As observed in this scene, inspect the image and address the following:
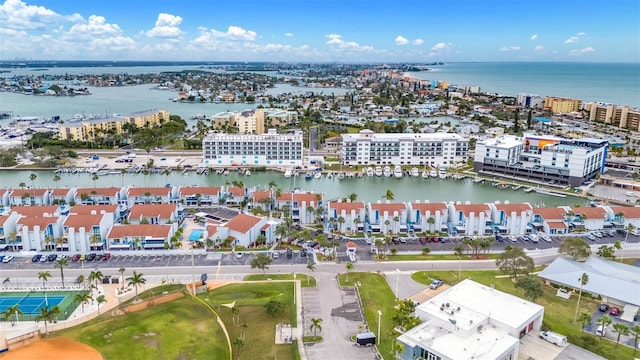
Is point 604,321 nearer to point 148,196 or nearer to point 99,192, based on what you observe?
point 148,196

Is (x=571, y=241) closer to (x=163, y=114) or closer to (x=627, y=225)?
(x=627, y=225)

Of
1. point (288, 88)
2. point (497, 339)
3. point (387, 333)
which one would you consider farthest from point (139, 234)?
point (288, 88)

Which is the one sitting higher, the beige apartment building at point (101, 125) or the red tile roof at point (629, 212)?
the beige apartment building at point (101, 125)

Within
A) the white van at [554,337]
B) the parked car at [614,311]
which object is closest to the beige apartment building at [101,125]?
the white van at [554,337]

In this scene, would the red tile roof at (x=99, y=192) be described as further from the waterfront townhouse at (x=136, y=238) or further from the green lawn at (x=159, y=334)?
the green lawn at (x=159, y=334)

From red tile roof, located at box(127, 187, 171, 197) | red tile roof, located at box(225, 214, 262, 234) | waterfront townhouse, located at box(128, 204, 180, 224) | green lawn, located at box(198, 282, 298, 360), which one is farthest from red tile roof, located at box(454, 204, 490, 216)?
red tile roof, located at box(127, 187, 171, 197)

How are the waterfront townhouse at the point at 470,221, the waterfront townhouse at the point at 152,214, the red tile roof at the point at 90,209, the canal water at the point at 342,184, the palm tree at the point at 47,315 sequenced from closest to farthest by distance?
the palm tree at the point at 47,315 < the red tile roof at the point at 90,209 < the waterfront townhouse at the point at 152,214 < the waterfront townhouse at the point at 470,221 < the canal water at the point at 342,184
